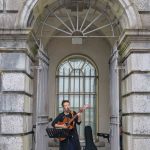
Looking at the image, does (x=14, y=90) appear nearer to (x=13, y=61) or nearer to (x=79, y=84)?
(x=13, y=61)

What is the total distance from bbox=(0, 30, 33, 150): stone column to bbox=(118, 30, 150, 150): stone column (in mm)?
2376

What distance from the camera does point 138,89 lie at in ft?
27.3

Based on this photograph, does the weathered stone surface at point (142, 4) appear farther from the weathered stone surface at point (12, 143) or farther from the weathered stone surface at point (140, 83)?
the weathered stone surface at point (12, 143)

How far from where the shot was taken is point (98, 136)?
11.8 meters

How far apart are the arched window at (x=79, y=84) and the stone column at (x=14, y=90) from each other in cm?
370

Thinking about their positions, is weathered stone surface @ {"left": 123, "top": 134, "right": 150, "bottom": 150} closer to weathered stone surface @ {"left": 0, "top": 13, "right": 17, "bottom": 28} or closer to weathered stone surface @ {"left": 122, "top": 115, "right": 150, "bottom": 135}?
weathered stone surface @ {"left": 122, "top": 115, "right": 150, "bottom": 135}

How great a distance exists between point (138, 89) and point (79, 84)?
4.07 meters

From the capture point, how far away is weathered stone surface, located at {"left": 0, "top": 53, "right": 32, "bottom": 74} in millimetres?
8375

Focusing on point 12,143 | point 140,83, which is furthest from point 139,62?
point 12,143

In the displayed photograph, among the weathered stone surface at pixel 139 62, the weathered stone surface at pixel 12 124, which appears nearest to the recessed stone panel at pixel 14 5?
the weathered stone surface at pixel 12 124

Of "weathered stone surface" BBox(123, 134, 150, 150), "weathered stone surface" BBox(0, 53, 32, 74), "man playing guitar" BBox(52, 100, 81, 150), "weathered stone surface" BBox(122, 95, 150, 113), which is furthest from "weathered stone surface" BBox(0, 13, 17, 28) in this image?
"weathered stone surface" BBox(123, 134, 150, 150)

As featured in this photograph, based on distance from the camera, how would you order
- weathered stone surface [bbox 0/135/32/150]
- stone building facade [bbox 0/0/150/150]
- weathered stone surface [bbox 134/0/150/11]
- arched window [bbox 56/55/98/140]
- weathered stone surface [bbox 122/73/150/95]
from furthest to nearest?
arched window [bbox 56/55/98/140], weathered stone surface [bbox 134/0/150/11], weathered stone surface [bbox 122/73/150/95], stone building facade [bbox 0/0/150/150], weathered stone surface [bbox 0/135/32/150]

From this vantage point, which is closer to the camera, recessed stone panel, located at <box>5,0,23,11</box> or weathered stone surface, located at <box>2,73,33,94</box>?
weathered stone surface, located at <box>2,73,33,94</box>

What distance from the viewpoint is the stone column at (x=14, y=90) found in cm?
818
